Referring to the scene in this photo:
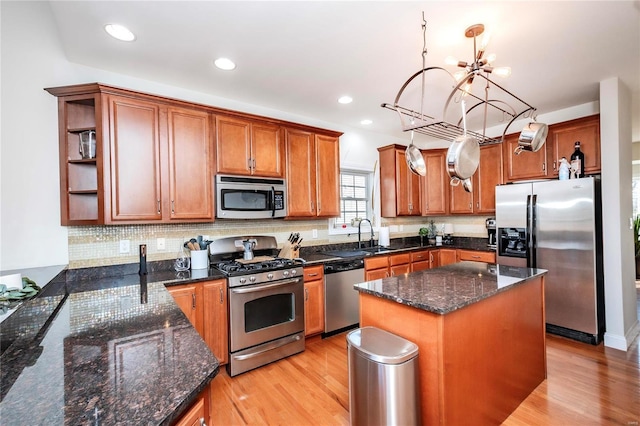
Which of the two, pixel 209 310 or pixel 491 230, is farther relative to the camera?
pixel 491 230

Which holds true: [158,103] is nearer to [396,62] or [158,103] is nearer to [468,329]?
[396,62]

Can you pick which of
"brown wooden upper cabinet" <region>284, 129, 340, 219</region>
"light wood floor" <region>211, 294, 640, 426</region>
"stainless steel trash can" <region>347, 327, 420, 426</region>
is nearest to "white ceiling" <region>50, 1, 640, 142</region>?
"brown wooden upper cabinet" <region>284, 129, 340, 219</region>

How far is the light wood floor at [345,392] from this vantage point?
1.98m

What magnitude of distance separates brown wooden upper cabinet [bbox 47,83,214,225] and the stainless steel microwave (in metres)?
0.18

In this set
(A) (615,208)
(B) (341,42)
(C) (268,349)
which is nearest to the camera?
(B) (341,42)

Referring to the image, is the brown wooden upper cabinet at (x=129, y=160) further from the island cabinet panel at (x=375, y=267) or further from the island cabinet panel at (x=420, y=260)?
the island cabinet panel at (x=420, y=260)

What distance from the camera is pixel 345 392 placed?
7.55ft

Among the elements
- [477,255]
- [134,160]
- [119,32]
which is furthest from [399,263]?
[119,32]

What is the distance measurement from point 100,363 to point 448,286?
1.86 metres

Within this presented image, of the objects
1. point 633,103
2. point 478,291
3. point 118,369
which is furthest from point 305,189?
point 633,103

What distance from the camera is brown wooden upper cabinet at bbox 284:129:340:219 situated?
11.0 feet

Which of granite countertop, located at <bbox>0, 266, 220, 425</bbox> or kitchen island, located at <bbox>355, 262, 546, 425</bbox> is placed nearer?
granite countertop, located at <bbox>0, 266, 220, 425</bbox>

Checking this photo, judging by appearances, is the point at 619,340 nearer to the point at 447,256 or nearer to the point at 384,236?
the point at 447,256

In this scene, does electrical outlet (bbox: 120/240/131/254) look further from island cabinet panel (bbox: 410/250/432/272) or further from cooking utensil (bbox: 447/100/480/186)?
island cabinet panel (bbox: 410/250/432/272)
